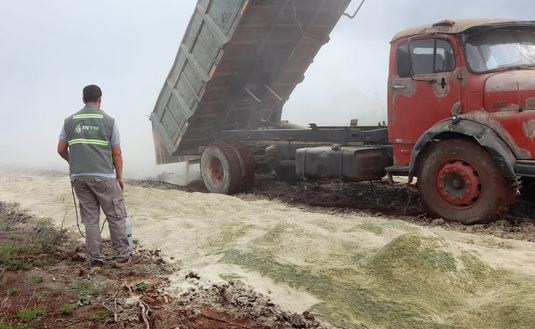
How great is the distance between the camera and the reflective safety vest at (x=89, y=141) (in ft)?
18.0

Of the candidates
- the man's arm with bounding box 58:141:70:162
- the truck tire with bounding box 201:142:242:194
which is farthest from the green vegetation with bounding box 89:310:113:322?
the truck tire with bounding box 201:142:242:194


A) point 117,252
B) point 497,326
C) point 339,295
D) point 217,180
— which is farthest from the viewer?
point 217,180

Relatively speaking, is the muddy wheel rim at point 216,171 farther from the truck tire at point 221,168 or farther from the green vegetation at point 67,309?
the green vegetation at point 67,309

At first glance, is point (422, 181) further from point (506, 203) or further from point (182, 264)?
point (182, 264)

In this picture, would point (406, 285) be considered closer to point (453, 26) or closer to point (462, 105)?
point (462, 105)

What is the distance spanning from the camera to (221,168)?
1109 cm

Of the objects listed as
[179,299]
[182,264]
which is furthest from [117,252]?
[179,299]

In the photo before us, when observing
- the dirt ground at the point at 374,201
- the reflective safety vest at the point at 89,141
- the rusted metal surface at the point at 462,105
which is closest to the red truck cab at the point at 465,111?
the rusted metal surface at the point at 462,105

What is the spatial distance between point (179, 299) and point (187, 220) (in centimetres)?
319

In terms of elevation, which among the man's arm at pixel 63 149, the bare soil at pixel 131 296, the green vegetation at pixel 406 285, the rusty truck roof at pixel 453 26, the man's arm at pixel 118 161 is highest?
the rusty truck roof at pixel 453 26

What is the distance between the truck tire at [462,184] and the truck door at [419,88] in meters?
0.46

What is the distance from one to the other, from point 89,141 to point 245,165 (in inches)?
211

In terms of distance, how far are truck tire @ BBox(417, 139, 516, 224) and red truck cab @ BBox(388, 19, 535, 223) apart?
0.5 inches

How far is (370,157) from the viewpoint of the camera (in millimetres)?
8430
